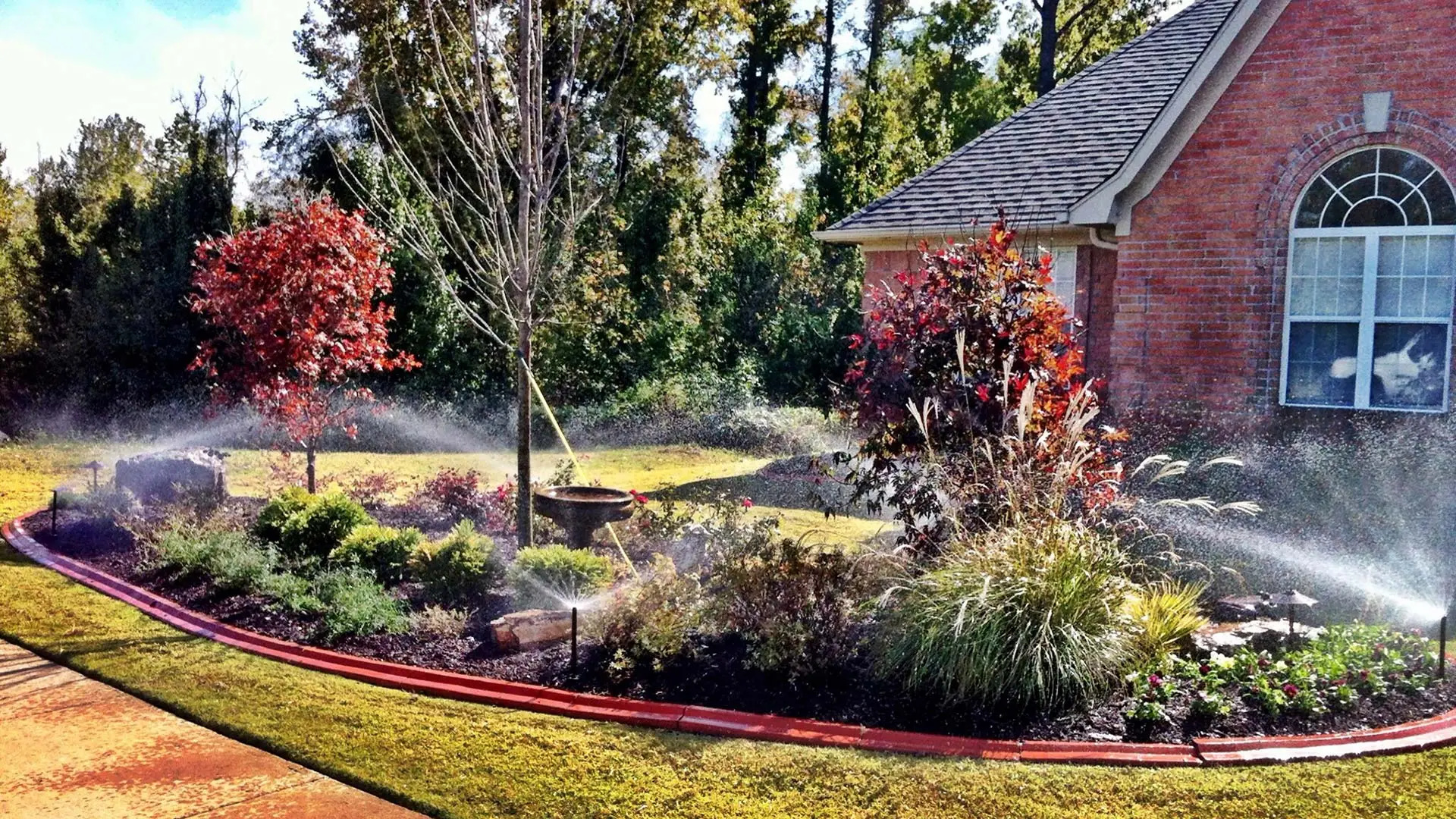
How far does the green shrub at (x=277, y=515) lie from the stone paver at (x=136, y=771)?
9.08ft

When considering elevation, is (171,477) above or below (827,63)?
below

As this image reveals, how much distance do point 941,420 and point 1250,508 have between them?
1983 millimetres

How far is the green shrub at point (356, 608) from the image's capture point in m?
6.53

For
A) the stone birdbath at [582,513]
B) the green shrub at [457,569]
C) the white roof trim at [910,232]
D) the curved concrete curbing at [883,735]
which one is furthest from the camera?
the white roof trim at [910,232]

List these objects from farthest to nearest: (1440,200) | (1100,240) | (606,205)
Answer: (606,205) → (1100,240) → (1440,200)

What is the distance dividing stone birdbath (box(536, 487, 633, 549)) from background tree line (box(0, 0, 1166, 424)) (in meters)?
5.82

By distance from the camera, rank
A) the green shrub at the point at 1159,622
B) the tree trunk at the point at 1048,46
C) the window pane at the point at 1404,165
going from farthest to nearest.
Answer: the tree trunk at the point at 1048,46, the window pane at the point at 1404,165, the green shrub at the point at 1159,622

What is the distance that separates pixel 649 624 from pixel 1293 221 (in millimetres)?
7315

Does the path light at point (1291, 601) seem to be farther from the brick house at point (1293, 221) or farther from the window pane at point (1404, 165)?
the window pane at point (1404, 165)

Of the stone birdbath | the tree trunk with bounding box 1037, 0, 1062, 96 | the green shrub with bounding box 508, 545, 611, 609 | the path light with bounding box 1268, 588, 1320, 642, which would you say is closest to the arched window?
the path light with bounding box 1268, 588, 1320, 642

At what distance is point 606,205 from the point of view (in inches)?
861

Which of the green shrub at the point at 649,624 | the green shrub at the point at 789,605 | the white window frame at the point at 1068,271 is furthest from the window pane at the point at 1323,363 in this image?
the green shrub at the point at 649,624

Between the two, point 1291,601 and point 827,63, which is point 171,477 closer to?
point 1291,601

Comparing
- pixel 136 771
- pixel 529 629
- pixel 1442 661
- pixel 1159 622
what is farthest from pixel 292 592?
pixel 1442 661
